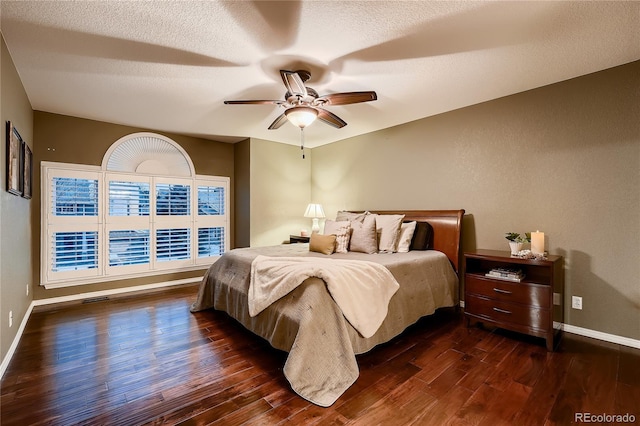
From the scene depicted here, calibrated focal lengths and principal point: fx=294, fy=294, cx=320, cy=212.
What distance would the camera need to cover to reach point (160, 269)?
4.68 meters

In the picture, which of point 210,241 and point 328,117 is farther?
point 210,241

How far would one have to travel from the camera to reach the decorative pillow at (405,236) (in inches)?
138

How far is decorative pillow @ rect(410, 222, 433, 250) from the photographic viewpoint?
360 centimetres

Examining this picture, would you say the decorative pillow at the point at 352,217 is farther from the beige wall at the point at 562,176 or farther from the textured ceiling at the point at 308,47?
the textured ceiling at the point at 308,47

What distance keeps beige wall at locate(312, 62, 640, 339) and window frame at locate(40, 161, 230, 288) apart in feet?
11.7

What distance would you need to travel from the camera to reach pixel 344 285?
2191mm

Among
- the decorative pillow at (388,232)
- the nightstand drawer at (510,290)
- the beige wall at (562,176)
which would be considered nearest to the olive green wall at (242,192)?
the decorative pillow at (388,232)

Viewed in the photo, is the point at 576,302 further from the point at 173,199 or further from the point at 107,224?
the point at 107,224

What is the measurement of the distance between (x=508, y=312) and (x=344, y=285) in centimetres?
169

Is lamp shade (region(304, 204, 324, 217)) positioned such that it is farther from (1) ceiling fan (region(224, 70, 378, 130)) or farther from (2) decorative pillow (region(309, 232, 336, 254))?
(1) ceiling fan (region(224, 70, 378, 130))

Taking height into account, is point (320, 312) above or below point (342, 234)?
below

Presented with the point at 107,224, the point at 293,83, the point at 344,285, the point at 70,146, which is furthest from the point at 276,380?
the point at 70,146

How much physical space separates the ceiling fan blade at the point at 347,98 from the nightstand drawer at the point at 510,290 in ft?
6.63

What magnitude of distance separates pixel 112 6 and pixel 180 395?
253 cm
